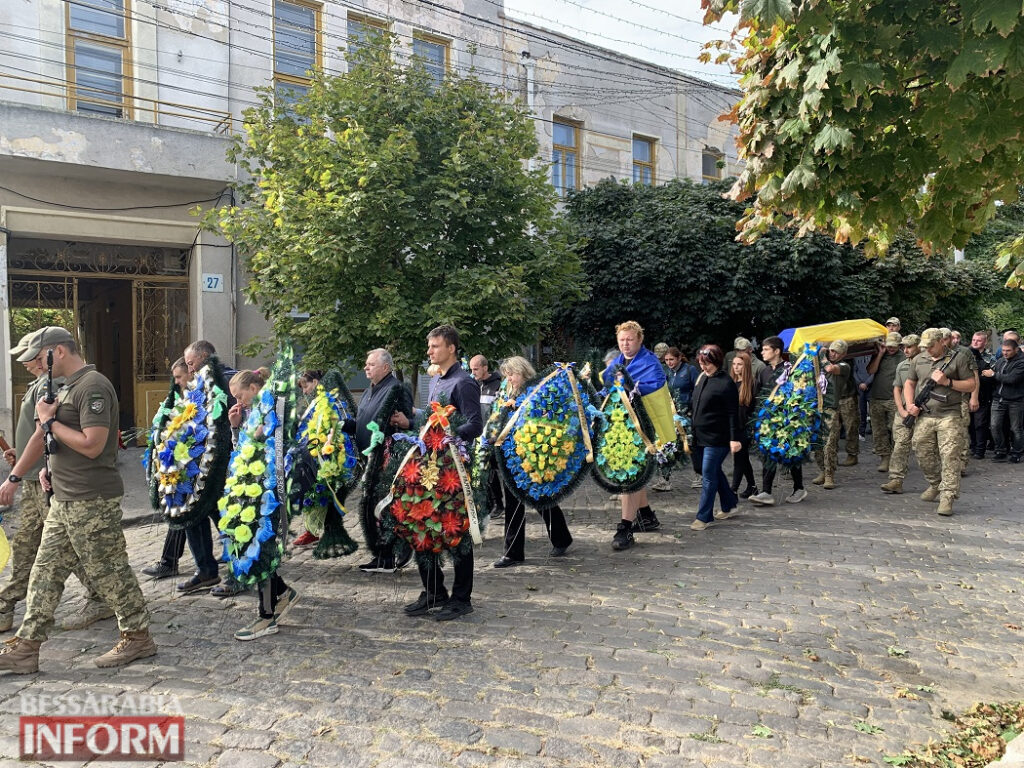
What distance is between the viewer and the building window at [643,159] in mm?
22953

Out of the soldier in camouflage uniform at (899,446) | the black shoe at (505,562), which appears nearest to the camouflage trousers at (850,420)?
the soldier in camouflage uniform at (899,446)

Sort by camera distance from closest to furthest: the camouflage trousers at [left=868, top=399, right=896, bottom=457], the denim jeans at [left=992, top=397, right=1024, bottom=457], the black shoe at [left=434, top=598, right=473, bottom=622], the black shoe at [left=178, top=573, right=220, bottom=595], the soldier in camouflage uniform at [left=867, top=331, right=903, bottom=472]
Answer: the black shoe at [left=434, top=598, right=473, bottom=622], the black shoe at [left=178, top=573, right=220, bottom=595], the soldier in camouflage uniform at [left=867, top=331, right=903, bottom=472], the camouflage trousers at [left=868, top=399, right=896, bottom=457], the denim jeans at [left=992, top=397, right=1024, bottom=457]

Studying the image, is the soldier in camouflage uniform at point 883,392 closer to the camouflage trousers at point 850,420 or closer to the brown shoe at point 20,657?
the camouflage trousers at point 850,420

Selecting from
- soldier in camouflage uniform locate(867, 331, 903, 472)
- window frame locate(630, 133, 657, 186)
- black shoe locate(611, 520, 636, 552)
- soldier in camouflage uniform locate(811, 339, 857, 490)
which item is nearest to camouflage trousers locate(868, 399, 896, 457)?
soldier in camouflage uniform locate(867, 331, 903, 472)

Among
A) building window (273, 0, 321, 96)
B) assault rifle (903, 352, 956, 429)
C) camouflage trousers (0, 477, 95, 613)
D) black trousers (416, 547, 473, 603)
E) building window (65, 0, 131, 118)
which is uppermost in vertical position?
building window (273, 0, 321, 96)

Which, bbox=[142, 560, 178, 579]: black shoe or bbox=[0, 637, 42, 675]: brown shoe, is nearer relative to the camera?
bbox=[0, 637, 42, 675]: brown shoe

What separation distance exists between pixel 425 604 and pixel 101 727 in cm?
221

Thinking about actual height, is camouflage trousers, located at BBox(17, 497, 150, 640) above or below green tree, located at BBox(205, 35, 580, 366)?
below

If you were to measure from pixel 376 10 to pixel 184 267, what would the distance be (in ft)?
23.6

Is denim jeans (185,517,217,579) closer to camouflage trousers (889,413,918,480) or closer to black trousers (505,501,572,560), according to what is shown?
black trousers (505,501,572,560)

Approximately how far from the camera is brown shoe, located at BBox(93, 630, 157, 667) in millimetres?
4582

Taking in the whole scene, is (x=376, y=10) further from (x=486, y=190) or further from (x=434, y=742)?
(x=434, y=742)

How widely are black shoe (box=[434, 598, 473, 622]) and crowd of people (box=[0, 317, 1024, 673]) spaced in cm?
1

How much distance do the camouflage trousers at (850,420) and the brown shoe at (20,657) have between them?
1083 cm
